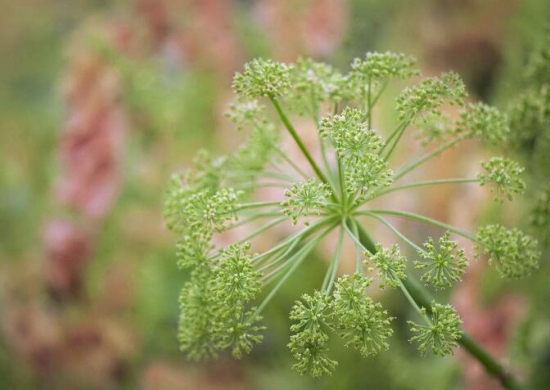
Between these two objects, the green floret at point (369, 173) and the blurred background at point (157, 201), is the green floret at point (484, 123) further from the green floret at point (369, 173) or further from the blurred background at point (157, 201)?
the blurred background at point (157, 201)

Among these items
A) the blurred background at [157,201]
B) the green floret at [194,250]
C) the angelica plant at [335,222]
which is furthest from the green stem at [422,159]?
the blurred background at [157,201]

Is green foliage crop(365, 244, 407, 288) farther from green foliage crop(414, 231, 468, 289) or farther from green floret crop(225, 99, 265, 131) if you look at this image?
green floret crop(225, 99, 265, 131)

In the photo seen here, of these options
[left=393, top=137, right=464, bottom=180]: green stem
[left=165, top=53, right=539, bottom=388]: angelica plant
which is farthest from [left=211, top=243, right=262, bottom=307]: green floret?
[left=393, top=137, right=464, bottom=180]: green stem

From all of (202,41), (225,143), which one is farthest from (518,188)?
(202,41)

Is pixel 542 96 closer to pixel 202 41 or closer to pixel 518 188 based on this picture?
pixel 518 188

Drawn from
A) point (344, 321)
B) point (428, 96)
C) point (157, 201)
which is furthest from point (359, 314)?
point (157, 201)

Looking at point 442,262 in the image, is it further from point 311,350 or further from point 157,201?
point 157,201
